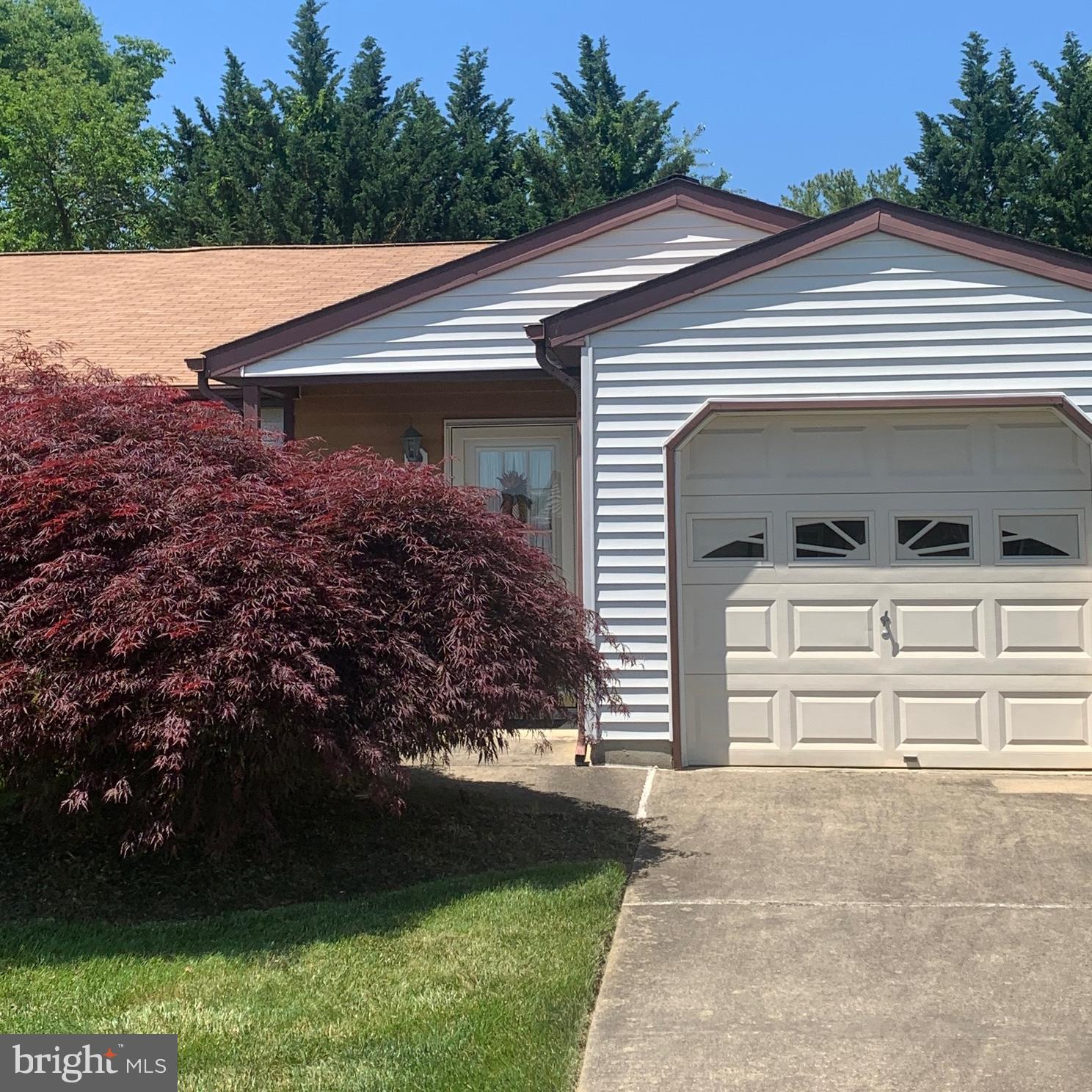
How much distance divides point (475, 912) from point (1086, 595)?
16.6 ft

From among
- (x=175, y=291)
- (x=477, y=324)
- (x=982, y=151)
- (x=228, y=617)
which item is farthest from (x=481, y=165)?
(x=228, y=617)

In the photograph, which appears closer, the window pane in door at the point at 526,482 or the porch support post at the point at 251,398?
the porch support post at the point at 251,398

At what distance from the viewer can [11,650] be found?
4.86 m

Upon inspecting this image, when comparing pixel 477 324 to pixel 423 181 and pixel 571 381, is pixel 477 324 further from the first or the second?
pixel 423 181

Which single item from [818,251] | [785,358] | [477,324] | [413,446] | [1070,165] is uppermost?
[1070,165]

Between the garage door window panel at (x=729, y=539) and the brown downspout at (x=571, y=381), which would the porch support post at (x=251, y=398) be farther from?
the garage door window panel at (x=729, y=539)

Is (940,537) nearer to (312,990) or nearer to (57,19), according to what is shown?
(312,990)

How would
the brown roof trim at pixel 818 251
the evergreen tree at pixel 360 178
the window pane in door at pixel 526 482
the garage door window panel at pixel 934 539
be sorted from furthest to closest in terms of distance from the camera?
the evergreen tree at pixel 360 178, the window pane in door at pixel 526 482, the garage door window panel at pixel 934 539, the brown roof trim at pixel 818 251

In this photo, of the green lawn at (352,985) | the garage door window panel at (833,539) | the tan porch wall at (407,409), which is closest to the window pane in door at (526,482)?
the tan porch wall at (407,409)

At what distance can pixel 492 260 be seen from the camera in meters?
9.42

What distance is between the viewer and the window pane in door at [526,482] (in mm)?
10320

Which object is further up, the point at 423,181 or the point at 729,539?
the point at 423,181

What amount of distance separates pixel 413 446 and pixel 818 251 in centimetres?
394

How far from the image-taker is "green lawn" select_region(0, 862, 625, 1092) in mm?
3781
